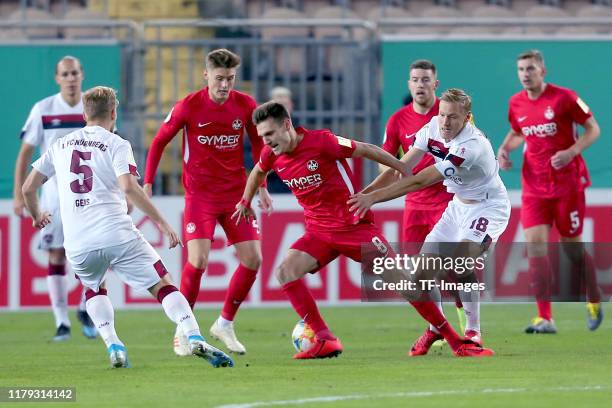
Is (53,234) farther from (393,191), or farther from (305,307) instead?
(393,191)

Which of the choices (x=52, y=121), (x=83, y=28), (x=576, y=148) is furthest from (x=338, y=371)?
(x=83, y=28)

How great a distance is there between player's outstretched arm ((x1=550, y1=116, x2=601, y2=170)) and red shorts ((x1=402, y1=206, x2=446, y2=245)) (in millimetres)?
1727

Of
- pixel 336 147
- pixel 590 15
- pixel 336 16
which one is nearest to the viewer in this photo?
pixel 336 147

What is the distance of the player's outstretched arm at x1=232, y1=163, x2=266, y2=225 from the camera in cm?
961

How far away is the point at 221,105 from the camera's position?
10.6m

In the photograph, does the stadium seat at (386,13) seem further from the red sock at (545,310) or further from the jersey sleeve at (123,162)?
the jersey sleeve at (123,162)

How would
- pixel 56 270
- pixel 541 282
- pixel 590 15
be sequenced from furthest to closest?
pixel 590 15 → pixel 541 282 → pixel 56 270

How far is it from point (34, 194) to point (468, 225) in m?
3.01

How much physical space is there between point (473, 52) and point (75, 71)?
5317 mm

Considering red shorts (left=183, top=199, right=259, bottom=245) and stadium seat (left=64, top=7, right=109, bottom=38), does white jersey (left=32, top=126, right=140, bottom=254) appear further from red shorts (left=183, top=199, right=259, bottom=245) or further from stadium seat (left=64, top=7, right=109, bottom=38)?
stadium seat (left=64, top=7, right=109, bottom=38)

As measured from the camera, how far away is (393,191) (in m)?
9.30

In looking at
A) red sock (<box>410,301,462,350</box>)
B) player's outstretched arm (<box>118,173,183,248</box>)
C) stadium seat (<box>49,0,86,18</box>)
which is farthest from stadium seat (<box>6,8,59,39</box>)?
red sock (<box>410,301,462,350</box>)

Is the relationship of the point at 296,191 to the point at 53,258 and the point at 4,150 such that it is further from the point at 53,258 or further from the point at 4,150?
the point at 4,150

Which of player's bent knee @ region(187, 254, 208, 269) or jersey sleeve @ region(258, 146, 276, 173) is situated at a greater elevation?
jersey sleeve @ region(258, 146, 276, 173)
